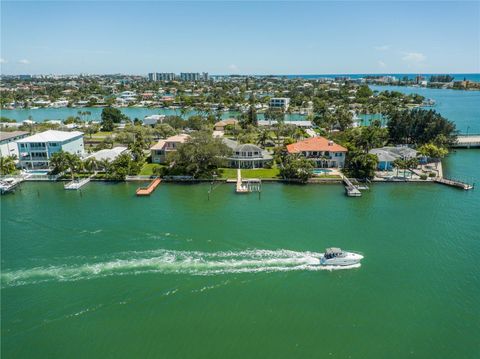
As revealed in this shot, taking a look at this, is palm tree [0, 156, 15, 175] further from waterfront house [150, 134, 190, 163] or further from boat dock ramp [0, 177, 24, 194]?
waterfront house [150, 134, 190, 163]

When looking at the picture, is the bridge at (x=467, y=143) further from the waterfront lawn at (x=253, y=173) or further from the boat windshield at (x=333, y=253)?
the boat windshield at (x=333, y=253)

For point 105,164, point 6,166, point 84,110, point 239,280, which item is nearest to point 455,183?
point 239,280

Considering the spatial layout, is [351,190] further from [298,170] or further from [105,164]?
[105,164]

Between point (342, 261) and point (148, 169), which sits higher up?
point (148, 169)

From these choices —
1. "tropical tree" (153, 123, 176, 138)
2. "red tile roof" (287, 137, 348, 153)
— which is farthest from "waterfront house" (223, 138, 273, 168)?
"tropical tree" (153, 123, 176, 138)

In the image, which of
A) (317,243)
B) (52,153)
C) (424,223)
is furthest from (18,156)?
(424,223)
